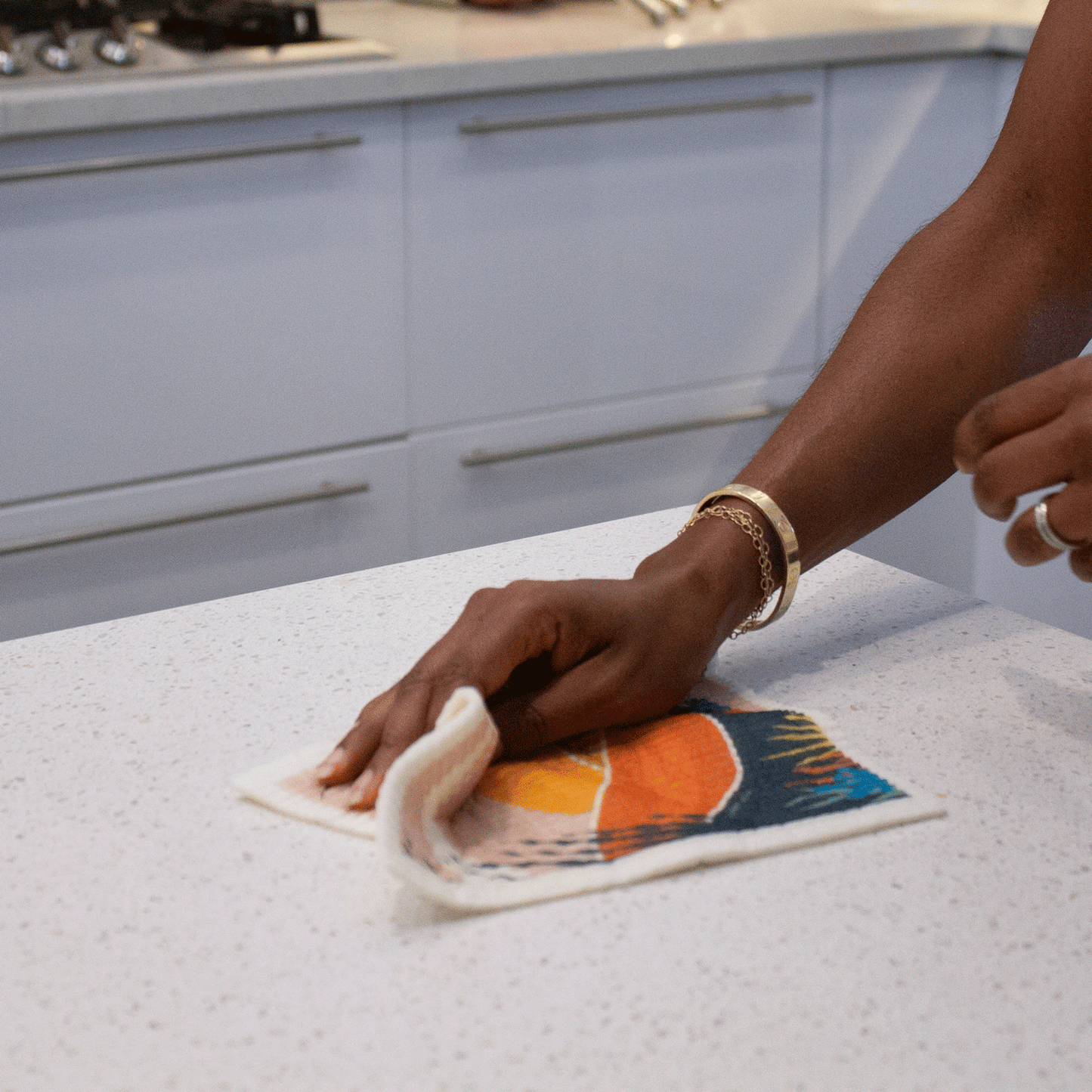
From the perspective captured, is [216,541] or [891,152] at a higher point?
[891,152]

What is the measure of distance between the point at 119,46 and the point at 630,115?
2.01 ft

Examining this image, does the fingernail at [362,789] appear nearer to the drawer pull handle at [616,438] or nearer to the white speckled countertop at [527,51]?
the white speckled countertop at [527,51]

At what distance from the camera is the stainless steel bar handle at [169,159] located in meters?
1.44

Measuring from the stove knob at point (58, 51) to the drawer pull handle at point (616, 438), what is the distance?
65cm

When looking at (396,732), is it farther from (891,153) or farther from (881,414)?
(891,153)

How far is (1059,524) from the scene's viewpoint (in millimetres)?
522

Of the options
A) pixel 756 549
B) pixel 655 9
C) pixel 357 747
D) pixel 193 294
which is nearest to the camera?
pixel 357 747

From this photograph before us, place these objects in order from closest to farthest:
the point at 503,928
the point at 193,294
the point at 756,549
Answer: the point at 503,928 < the point at 756,549 < the point at 193,294

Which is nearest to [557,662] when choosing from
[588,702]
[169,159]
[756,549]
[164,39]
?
[588,702]

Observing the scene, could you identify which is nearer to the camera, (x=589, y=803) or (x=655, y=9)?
(x=589, y=803)

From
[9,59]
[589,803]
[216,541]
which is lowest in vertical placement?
[216,541]

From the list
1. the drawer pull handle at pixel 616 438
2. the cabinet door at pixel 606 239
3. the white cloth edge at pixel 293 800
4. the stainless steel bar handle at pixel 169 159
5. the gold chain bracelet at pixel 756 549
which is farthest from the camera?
the drawer pull handle at pixel 616 438

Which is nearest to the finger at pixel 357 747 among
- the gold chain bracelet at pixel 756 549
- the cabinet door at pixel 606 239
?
the gold chain bracelet at pixel 756 549

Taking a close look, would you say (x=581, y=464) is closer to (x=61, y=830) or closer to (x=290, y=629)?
(x=290, y=629)
